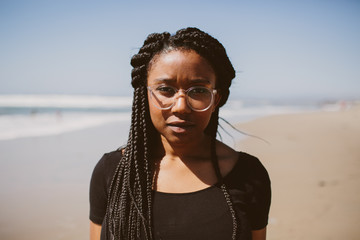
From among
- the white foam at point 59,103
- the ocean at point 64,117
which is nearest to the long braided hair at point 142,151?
the ocean at point 64,117

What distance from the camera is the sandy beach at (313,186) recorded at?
175 inches

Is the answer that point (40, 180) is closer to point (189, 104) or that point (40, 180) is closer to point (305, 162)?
point (189, 104)

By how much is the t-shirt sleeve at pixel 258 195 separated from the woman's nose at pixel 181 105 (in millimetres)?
569

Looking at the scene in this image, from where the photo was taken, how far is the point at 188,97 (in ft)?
5.03

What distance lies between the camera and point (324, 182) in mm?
6195

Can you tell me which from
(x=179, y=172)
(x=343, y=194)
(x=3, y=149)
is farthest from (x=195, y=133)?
(x=3, y=149)

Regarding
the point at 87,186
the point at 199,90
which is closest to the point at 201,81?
the point at 199,90

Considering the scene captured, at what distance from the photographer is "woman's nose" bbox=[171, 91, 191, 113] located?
1.51m

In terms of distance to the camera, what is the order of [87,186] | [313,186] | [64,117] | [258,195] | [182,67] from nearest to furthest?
1. [182,67]
2. [258,195]
3. [313,186]
4. [87,186]
5. [64,117]

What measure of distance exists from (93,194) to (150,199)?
0.38 m

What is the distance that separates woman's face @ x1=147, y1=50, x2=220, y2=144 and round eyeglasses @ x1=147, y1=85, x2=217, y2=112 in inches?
0.7

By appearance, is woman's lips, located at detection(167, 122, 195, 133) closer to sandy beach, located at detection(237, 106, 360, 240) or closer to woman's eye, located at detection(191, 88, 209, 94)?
woman's eye, located at detection(191, 88, 209, 94)

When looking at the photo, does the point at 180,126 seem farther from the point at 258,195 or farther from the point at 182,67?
the point at 258,195

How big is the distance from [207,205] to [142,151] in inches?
21.9
